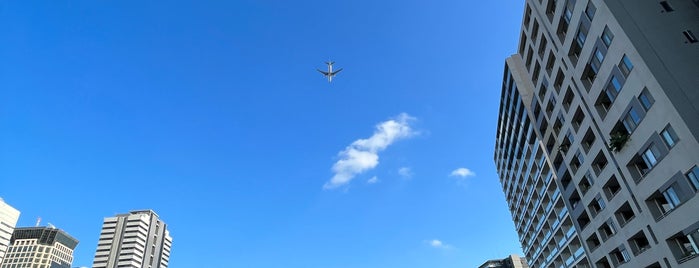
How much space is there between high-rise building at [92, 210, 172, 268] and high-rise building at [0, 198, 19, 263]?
131 ft

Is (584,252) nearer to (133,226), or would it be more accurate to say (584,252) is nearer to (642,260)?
(642,260)

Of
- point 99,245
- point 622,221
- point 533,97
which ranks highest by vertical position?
point 99,245

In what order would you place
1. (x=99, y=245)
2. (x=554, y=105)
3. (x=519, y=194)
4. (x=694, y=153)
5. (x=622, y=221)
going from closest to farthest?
(x=694, y=153) < (x=622, y=221) < (x=554, y=105) < (x=519, y=194) < (x=99, y=245)

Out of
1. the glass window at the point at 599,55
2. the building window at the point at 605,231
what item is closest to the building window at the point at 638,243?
the building window at the point at 605,231

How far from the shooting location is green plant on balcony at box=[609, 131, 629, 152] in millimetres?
34094

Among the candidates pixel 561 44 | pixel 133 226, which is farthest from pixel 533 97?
pixel 133 226

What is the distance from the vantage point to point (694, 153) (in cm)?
2673

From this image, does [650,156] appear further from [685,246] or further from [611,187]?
[611,187]

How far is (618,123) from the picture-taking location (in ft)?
114

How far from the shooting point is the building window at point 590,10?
113 ft

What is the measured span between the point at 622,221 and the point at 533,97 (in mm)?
21107

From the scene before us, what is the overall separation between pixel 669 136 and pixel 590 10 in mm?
12598

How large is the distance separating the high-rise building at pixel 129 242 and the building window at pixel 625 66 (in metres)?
190

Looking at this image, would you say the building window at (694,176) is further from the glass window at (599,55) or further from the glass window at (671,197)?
the glass window at (599,55)
